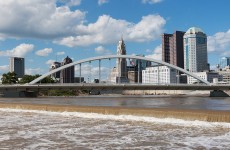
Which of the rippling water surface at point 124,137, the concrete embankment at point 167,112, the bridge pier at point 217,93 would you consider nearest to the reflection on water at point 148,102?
the concrete embankment at point 167,112

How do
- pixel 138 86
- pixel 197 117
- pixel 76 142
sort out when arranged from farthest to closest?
1. pixel 138 86
2. pixel 197 117
3. pixel 76 142

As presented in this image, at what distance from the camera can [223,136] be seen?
16859 millimetres

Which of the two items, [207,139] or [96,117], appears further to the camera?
[96,117]

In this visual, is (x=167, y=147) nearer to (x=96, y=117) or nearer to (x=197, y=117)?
(x=197, y=117)

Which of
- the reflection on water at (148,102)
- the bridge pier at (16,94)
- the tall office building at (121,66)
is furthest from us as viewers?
the tall office building at (121,66)

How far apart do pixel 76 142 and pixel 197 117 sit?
33.2ft

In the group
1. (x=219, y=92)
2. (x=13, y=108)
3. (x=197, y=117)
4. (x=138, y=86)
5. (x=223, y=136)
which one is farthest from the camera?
(x=219, y=92)

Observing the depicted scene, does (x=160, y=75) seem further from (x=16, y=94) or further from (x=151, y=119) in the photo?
(x=151, y=119)

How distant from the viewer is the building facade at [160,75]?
17205 cm

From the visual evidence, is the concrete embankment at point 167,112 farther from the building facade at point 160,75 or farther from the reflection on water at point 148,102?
the building facade at point 160,75

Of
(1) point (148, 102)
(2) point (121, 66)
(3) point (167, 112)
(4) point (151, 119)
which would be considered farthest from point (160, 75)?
(4) point (151, 119)

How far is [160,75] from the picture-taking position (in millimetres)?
180250

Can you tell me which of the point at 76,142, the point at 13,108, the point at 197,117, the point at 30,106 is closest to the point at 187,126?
the point at 197,117

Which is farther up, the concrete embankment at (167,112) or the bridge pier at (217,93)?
the concrete embankment at (167,112)
